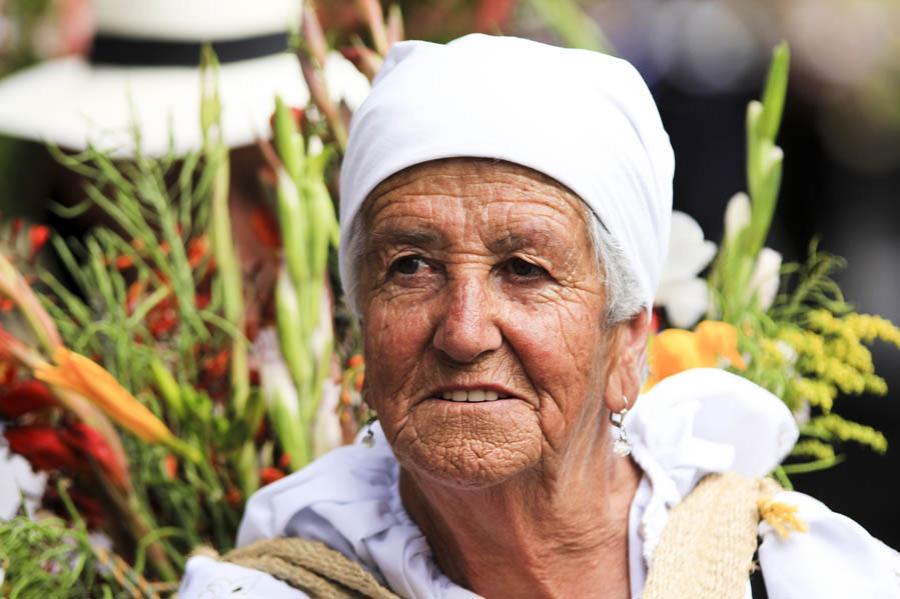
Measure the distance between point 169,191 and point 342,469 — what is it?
0.95m

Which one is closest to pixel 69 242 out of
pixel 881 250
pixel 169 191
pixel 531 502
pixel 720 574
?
pixel 169 191

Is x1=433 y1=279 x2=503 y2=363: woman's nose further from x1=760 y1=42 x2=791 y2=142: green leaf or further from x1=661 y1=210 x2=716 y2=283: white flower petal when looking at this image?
x1=760 y1=42 x2=791 y2=142: green leaf

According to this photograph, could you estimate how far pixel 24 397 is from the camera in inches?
80.7

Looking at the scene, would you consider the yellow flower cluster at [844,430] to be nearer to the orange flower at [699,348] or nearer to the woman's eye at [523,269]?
the orange flower at [699,348]

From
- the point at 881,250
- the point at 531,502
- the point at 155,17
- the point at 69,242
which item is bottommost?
the point at 881,250

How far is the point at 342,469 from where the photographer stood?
2.04 meters

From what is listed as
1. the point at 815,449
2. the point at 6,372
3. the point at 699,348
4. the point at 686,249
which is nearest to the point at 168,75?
the point at 6,372

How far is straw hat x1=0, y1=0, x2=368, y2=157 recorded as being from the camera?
3.05 meters

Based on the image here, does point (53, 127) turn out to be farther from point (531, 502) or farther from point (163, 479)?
point (531, 502)

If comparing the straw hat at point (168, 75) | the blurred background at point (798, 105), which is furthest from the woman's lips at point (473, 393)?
the blurred background at point (798, 105)

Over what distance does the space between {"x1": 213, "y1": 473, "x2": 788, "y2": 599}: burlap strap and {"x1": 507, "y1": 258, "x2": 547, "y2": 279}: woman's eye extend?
446 millimetres

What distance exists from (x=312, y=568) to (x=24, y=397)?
524 millimetres

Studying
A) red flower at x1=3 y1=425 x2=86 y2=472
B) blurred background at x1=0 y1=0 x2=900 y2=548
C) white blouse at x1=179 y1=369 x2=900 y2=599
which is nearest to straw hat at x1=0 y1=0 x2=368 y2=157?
blurred background at x1=0 y1=0 x2=900 y2=548

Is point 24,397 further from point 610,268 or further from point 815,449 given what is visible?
point 815,449
